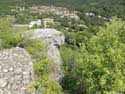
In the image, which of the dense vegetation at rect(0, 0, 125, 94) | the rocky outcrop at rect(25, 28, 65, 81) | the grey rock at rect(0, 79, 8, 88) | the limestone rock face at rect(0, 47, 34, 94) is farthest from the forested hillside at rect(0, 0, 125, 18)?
the grey rock at rect(0, 79, 8, 88)

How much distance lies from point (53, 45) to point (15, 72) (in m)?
5.56

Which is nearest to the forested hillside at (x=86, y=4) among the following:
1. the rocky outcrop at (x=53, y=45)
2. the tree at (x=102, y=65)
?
the rocky outcrop at (x=53, y=45)

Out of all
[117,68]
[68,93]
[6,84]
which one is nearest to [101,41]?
A: [117,68]

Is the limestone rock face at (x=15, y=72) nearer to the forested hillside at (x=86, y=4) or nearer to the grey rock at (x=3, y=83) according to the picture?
the grey rock at (x=3, y=83)

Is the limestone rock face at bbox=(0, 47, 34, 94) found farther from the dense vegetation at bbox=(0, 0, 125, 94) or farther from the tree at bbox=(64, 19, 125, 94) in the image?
the tree at bbox=(64, 19, 125, 94)

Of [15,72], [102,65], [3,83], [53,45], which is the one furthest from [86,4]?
[3,83]

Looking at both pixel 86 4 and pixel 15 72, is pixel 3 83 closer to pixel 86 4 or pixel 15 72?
pixel 15 72

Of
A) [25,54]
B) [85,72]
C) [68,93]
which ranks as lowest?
[68,93]

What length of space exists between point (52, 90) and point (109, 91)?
7.94ft

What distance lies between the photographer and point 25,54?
538 inches

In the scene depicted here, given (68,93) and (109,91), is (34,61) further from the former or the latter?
(109,91)

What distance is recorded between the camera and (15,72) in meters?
12.3

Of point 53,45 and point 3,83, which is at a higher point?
point 3,83

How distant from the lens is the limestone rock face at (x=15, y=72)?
38.8 ft
